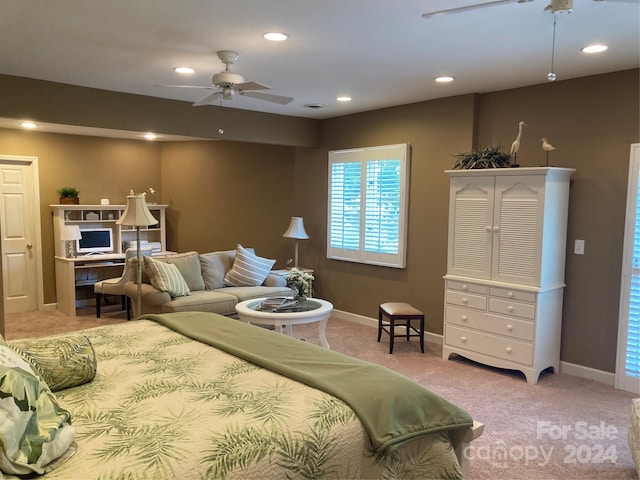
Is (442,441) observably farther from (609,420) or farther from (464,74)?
(464,74)

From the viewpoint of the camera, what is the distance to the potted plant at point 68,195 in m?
6.65

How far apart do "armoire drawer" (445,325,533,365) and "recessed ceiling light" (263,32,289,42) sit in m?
2.93

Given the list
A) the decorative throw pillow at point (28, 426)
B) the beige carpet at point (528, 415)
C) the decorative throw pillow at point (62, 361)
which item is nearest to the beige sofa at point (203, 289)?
the beige carpet at point (528, 415)

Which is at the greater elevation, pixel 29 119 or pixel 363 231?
pixel 29 119

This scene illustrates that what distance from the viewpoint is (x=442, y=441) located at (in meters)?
2.03

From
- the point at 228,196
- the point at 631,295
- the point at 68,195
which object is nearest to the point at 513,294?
the point at 631,295

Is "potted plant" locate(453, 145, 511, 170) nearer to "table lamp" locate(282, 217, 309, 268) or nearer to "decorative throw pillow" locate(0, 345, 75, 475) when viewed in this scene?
"table lamp" locate(282, 217, 309, 268)

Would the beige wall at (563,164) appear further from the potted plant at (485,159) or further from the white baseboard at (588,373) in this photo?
the potted plant at (485,159)

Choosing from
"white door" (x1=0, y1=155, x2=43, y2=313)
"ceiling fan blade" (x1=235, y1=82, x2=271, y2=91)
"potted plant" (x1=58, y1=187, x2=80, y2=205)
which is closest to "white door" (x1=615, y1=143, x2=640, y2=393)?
"ceiling fan blade" (x1=235, y1=82, x2=271, y2=91)

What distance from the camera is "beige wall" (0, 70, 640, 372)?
4.00 meters

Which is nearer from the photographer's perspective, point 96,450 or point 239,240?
point 96,450

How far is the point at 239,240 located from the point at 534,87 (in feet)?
15.2

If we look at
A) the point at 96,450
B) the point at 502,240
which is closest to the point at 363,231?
the point at 502,240

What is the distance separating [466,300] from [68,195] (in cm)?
543
